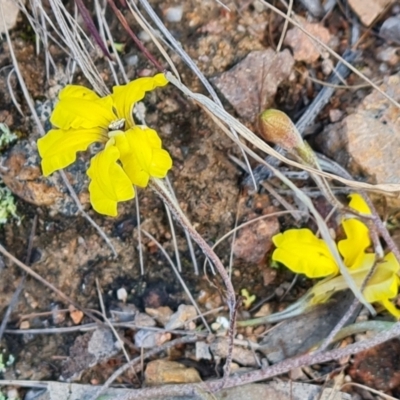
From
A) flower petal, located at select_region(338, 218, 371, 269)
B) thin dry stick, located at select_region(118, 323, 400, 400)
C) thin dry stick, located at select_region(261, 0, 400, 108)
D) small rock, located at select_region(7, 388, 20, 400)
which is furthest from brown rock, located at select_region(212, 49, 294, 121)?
small rock, located at select_region(7, 388, 20, 400)

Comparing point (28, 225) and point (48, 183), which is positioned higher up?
point (48, 183)

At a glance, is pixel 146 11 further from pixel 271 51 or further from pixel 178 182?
pixel 178 182

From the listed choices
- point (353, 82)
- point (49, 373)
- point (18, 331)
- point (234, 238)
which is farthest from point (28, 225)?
point (353, 82)

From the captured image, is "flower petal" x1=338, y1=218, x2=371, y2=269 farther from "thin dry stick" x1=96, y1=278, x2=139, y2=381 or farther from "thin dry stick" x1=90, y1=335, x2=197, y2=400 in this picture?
"thin dry stick" x1=96, y1=278, x2=139, y2=381

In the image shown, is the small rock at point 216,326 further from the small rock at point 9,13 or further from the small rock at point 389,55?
the small rock at point 9,13

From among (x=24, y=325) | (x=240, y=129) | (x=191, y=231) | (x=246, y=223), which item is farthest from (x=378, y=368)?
(x=24, y=325)

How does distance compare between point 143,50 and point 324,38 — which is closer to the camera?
point 143,50

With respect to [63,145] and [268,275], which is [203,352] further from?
[63,145]
